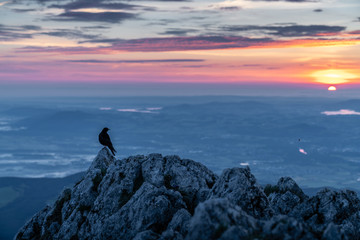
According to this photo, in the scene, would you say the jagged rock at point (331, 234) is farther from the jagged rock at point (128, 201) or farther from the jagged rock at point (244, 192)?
the jagged rock at point (128, 201)

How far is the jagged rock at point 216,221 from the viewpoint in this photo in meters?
14.6

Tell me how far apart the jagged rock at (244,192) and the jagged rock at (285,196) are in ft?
20.6

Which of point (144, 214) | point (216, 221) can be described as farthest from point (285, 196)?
point (216, 221)

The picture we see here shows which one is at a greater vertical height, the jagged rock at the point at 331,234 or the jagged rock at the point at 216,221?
the jagged rock at the point at 216,221

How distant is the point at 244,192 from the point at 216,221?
749cm

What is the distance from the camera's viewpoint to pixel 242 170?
961 inches

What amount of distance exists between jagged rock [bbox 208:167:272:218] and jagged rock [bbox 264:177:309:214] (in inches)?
248

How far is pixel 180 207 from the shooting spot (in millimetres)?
23422

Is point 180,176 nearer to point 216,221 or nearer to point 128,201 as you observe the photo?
point 128,201

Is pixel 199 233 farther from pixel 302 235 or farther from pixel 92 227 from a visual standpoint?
pixel 92 227

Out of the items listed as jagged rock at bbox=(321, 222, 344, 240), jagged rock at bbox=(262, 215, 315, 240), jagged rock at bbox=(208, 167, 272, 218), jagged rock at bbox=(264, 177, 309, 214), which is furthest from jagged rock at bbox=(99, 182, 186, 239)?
jagged rock at bbox=(321, 222, 344, 240)

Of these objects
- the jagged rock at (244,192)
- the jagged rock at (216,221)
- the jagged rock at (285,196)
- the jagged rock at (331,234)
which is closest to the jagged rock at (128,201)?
the jagged rock at (244,192)

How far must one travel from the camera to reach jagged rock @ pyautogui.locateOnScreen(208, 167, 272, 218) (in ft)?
70.5

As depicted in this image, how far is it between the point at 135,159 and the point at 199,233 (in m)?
16.8
